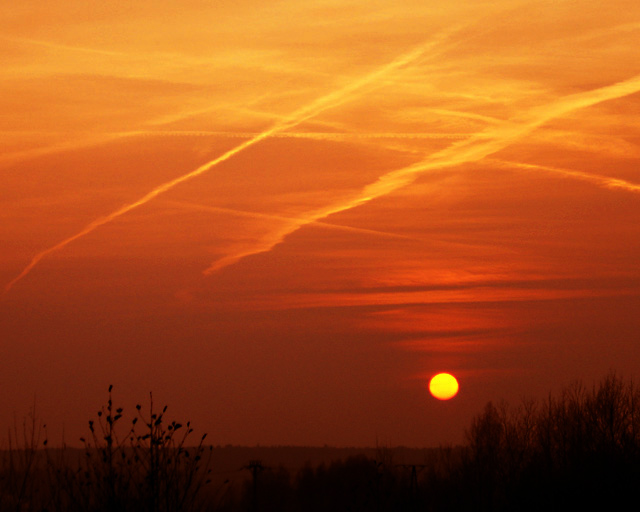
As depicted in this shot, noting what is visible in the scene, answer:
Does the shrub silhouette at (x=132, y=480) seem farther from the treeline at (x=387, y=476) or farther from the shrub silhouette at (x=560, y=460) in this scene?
the shrub silhouette at (x=560, y=460)

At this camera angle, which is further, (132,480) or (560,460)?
(560,460)

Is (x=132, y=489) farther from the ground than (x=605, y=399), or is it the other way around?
(x=605, y=399)

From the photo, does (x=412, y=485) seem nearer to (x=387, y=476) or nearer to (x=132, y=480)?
(x=387, y=476)

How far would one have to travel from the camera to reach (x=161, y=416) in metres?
9.86

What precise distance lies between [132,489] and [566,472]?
33951 mm

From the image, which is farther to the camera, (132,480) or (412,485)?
(412,485)

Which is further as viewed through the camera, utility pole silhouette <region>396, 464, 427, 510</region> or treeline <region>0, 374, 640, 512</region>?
utility pole silhouette <region>396, 464, 427, 510</region>

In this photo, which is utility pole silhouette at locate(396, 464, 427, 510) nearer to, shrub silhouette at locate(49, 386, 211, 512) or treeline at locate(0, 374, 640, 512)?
treeline at locate(0, 374, 640, 512)

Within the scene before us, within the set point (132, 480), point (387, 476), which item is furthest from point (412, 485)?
point (132, 480)

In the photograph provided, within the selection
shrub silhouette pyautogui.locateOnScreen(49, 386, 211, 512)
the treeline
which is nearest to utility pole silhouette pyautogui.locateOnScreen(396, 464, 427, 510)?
the treeline

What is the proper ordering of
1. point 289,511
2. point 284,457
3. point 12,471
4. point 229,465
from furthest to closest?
1. point 284,457
2. point 229,465
3. point 289,511
4. point 12,471

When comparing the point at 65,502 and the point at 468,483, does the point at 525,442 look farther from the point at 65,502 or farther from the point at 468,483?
the point at 65,502

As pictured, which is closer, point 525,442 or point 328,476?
point 525,442

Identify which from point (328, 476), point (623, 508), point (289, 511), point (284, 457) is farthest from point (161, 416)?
point (284, 457)
